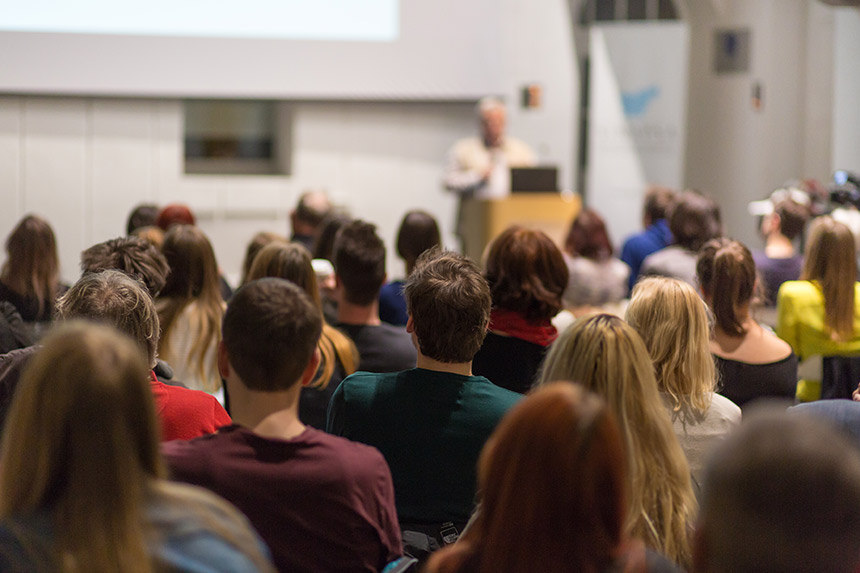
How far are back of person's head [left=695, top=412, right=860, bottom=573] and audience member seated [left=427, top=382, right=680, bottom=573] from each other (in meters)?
0.16

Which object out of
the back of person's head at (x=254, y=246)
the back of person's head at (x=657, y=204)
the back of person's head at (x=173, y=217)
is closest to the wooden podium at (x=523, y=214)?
the back of person's head at (x=657, y=204)

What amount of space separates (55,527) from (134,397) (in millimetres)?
190

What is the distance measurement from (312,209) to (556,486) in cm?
474

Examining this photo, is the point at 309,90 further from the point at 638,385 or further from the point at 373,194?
the point at 638,385

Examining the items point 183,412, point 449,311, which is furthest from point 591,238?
point 183,412

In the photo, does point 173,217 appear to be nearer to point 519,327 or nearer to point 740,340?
point 519,327

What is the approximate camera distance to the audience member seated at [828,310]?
371 centimetres

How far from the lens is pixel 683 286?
8.07ft

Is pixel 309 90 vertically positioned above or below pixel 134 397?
above

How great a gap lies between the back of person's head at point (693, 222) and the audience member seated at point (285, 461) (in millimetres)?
3419

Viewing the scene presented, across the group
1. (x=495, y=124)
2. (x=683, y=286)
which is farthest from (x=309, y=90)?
(x=683, y=286)

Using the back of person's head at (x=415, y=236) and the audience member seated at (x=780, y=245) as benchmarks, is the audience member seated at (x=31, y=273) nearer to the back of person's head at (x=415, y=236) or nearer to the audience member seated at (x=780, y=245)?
the back of person's head at (x=415, y=236)

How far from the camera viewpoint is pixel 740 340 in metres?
3.17

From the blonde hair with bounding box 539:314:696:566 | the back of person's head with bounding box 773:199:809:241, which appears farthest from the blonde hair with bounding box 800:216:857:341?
the blonde hair with bounding box 539:314:696:566
